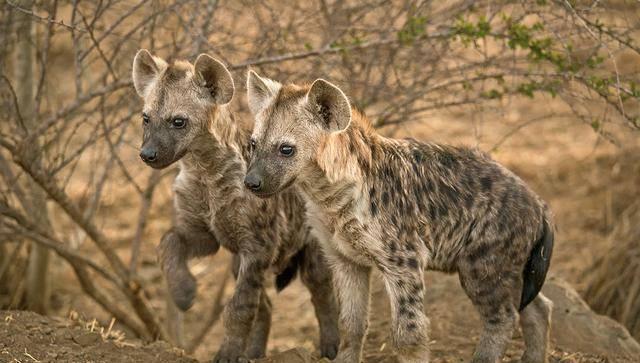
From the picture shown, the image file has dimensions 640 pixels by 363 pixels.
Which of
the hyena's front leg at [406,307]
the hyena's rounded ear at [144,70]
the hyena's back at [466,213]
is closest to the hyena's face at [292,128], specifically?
the hyena's back at [466,213]

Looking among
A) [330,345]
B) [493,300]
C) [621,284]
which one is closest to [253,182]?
[493,300]

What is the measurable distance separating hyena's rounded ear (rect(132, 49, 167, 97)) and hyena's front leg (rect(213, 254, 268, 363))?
968 mm

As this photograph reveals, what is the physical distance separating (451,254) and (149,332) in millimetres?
2930

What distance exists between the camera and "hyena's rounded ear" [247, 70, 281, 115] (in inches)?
191

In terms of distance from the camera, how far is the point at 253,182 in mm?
4562

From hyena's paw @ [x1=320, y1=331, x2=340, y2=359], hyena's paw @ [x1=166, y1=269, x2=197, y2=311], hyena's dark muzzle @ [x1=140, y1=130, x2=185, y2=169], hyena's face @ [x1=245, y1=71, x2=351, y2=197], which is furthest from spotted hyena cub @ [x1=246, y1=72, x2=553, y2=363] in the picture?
hyena's paw @ [x1=166, y1=269, x2=197, y2=311]

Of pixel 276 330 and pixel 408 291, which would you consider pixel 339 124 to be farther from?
pixel 276 330

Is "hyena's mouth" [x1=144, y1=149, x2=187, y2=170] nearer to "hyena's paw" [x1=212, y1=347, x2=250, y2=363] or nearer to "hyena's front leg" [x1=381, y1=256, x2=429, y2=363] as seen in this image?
"hyena's paw" [x1=212, y1=347, x2=250, y2=363]

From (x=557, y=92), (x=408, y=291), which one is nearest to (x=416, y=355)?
(x=408, y=291)

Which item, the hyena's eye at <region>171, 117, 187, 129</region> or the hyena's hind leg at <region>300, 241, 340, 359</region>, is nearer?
the hyena's eye at <region>171, 117, 187, 129</region>

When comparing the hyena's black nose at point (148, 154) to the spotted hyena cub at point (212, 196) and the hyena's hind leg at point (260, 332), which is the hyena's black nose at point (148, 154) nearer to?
the spotted hyena cub at point (212, 196)

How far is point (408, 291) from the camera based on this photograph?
4.87 m

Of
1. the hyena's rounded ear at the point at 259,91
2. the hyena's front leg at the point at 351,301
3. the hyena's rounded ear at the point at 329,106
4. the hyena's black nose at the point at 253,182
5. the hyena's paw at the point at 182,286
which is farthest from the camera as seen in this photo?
the hyena's paw at the point at 182,286

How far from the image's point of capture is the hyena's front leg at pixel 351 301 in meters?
5.19
